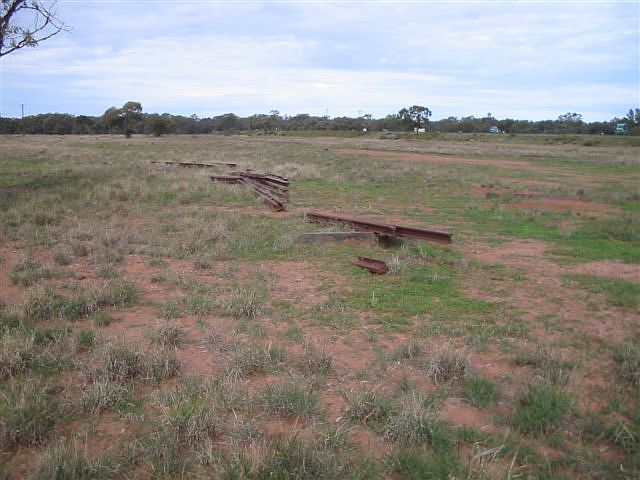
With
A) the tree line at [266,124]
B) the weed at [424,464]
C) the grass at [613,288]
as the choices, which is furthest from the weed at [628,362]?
the tree line at [266,124]

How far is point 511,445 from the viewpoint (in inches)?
147

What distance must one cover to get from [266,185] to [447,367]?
50.5 feet

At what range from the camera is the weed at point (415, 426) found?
3.75m

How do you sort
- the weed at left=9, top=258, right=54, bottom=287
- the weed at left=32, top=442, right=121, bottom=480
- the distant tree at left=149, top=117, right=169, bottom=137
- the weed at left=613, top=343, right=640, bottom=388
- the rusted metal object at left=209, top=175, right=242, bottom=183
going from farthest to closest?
1. the distant tree at left=149, top=117, right=169, bottom=137
2. the rusted metal object at left=209, top=175, right=242, bottom=183
3. the weed at left=9, top=258, right=54, bottom=287
4. the weed at left=613, top=343, right=640, bottom=388
5. the weed at left=32, top=442, right=121, bottom=480

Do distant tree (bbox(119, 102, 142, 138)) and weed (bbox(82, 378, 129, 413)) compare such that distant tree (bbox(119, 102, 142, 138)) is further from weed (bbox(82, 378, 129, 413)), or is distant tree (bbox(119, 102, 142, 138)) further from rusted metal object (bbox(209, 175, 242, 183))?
weed (bbox(82, 378, 129, 413))

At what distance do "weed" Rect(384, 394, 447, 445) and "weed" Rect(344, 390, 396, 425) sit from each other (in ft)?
0.35

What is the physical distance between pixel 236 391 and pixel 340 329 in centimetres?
194

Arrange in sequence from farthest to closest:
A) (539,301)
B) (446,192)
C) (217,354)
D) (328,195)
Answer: (446,192) < (328,195) < (539,301) < (217,354)

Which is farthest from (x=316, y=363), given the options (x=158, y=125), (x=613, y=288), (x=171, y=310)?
(x=158, y=125)

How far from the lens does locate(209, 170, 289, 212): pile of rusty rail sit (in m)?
15.3

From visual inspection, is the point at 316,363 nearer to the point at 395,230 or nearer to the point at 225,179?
the point at 395,230

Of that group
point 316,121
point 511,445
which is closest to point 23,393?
point 511,445

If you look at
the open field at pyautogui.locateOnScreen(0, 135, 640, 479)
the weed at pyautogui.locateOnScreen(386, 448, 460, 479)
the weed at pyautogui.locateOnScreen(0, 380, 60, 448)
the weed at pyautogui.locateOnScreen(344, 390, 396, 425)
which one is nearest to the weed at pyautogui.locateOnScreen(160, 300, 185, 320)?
the open field at pyautogui.locateOnScreen(0, 135, 640, 479)

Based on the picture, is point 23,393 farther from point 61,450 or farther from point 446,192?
point 446,192
